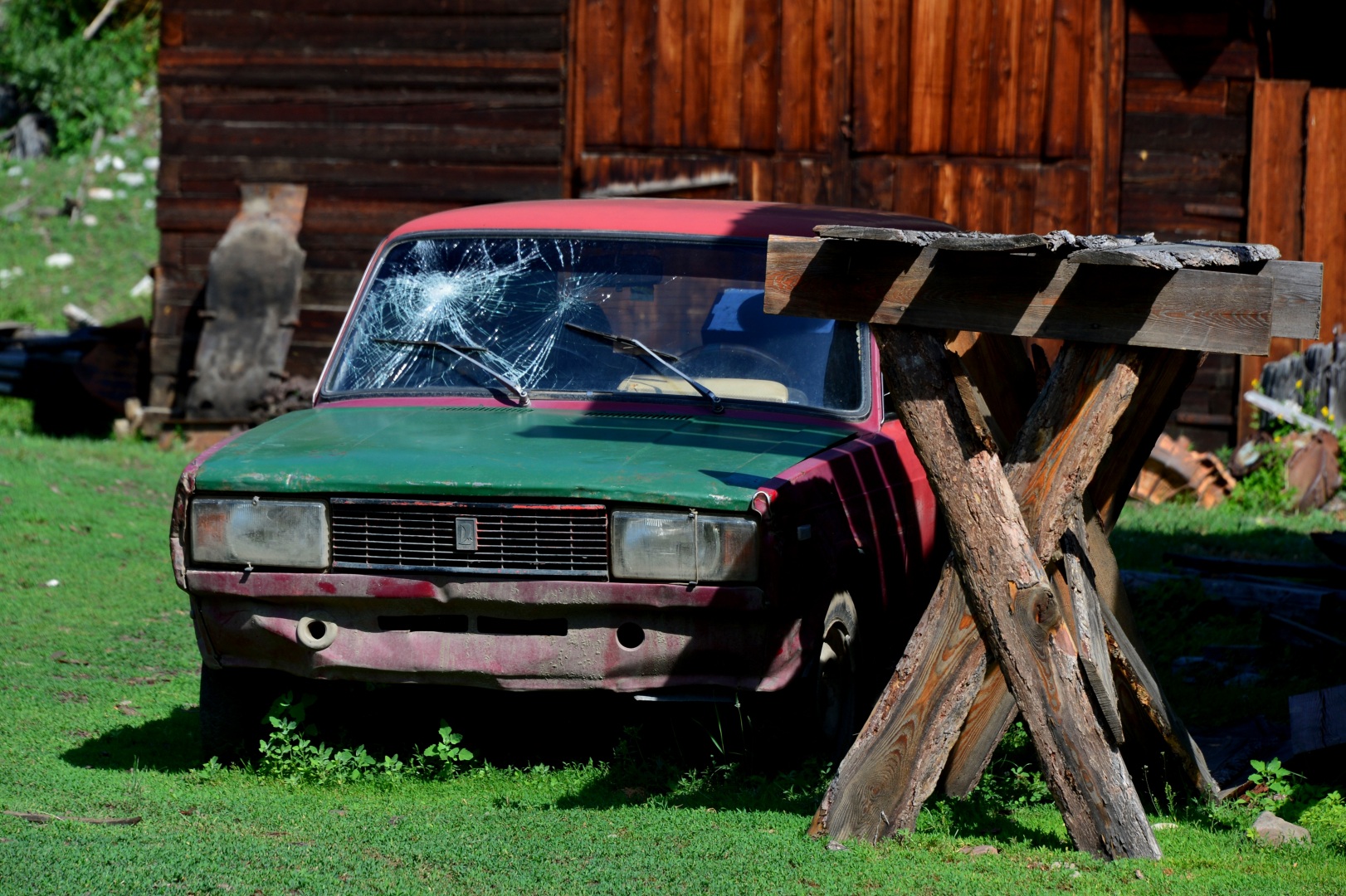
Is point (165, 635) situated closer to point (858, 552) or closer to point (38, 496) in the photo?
point (38, 496)

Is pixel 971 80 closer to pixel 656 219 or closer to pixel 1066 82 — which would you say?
pixel 1066 82

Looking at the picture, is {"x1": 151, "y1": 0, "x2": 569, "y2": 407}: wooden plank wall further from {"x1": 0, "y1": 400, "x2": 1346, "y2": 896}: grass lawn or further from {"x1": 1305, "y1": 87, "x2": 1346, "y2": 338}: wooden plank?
{"x1": 0, "y1": 400, "x2": 1346, "y2": 896}: grass lawn

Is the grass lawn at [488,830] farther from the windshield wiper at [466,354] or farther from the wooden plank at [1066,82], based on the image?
the wooden plank at [1066,82]

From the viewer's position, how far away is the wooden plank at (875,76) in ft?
33.8

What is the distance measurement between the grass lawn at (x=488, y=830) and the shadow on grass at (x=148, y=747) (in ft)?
0.03

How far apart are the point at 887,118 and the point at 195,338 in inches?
224

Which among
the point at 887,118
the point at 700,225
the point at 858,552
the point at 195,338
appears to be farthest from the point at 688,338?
the point at 195,338

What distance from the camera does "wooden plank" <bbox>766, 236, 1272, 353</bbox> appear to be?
3402mm

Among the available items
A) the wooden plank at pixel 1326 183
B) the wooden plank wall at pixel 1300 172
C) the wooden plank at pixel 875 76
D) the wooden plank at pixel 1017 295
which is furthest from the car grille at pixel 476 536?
the wooden plank at pixel 1326 183

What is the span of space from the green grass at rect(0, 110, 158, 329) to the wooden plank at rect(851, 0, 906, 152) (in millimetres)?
10245

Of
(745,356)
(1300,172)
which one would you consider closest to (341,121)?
(745,356)

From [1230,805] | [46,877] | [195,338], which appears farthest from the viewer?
[195,338]

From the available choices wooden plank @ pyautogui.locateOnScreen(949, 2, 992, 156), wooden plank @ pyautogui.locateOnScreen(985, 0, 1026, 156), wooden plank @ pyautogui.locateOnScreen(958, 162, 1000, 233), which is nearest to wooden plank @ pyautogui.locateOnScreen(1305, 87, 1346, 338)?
wooden plank @ pyautogui.locateOnScreen(985, 0, 1026, 156)

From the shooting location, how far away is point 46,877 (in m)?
3.26
